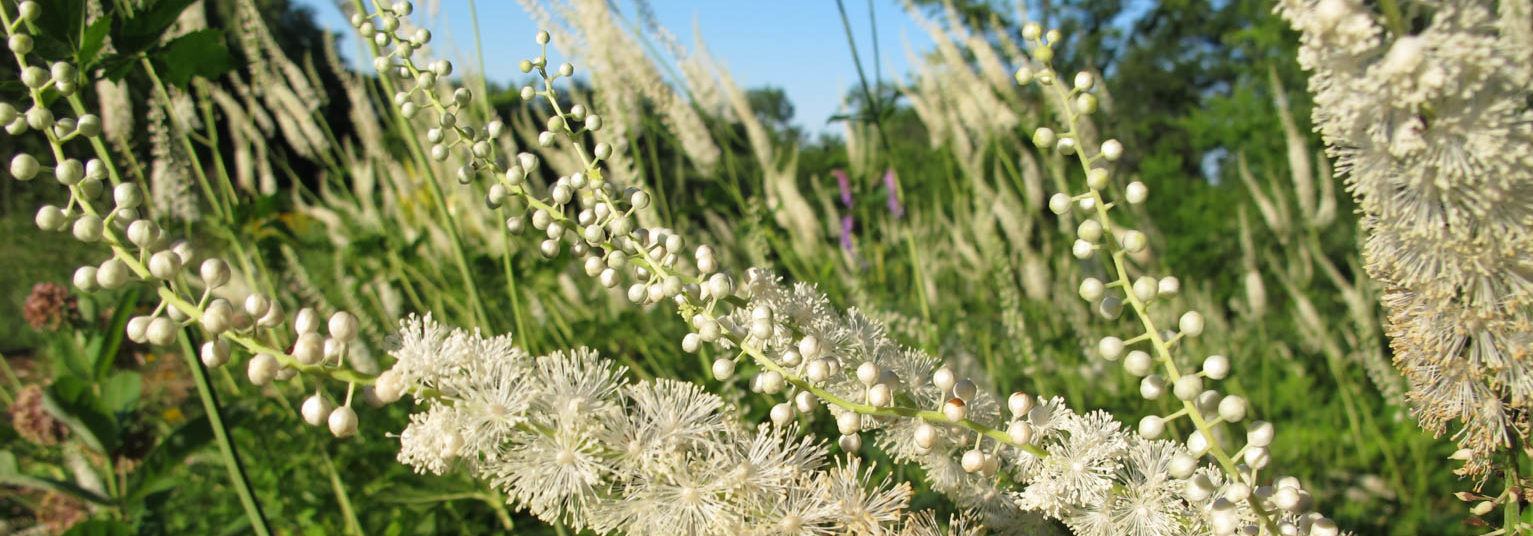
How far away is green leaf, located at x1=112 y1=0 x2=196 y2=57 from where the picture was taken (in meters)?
1.00

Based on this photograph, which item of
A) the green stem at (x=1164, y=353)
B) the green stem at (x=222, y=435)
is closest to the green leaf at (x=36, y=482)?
the green stem at (x=222, y=435)

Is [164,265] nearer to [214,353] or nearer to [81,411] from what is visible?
[214,353]

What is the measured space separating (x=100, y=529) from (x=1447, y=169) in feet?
5.00

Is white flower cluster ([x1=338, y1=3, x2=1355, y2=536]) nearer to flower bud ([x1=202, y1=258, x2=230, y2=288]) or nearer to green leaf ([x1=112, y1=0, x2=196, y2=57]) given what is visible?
flower bud ([x1=202, y1=258, x2=230, y2=288])

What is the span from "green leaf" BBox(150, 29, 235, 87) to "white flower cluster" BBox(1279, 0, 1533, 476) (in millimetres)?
1157

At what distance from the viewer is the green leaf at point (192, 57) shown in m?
1.04

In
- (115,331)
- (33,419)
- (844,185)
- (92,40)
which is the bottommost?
(33,419)

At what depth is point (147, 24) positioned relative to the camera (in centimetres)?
100

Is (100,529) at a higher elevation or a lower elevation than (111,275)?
lower

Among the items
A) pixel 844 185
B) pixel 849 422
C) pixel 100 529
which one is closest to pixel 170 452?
pixel 100 529

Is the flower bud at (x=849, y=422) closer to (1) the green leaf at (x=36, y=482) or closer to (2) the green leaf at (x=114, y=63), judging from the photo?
(2) the green leaf at (x=114, y=63)

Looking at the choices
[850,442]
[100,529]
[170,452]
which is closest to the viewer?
[850,442]

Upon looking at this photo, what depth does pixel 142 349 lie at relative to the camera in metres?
2.95

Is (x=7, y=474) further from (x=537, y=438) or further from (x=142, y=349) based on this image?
(x=142, y=349)
